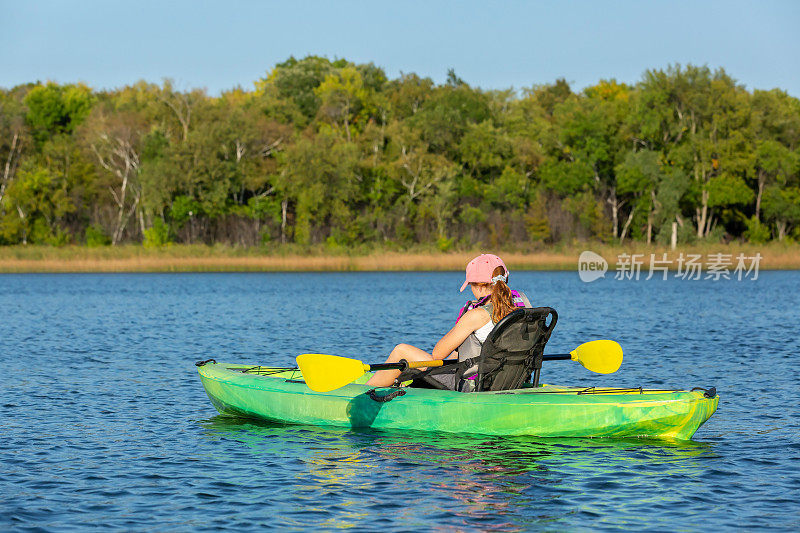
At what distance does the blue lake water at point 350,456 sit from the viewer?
7.38 meters

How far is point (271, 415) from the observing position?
418 inches

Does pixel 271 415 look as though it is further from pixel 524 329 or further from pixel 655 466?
pixel 655 466

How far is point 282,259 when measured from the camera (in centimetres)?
4966

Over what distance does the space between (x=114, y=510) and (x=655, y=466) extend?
4541 millimetres

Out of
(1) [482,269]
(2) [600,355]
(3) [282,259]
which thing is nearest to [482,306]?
(1) [482,269]

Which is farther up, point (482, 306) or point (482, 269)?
point (482, 269)

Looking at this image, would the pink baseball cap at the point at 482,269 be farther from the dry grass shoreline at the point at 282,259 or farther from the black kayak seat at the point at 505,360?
the dry grass shoreline at the point at 282,259

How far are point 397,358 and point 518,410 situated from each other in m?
1.30

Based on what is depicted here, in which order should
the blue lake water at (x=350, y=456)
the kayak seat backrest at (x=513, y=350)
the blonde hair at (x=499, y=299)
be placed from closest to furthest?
the blue lake water at (x=350, y=456), the kayak seat backrest at (x=513, y=350), the blonde hair at (x=499, y=299)

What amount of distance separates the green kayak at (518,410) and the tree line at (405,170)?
1891 inches

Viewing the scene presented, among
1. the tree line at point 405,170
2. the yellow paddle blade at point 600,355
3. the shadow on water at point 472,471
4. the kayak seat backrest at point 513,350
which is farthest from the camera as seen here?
the tree line at point 405,170

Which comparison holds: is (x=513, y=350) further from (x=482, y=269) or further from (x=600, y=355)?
(x=600, y=355)

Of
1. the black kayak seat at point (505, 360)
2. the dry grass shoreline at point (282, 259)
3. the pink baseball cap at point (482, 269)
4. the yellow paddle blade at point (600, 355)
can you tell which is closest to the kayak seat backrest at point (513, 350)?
the black kayak seat at point (505, 360)

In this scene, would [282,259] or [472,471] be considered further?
[282,259]
